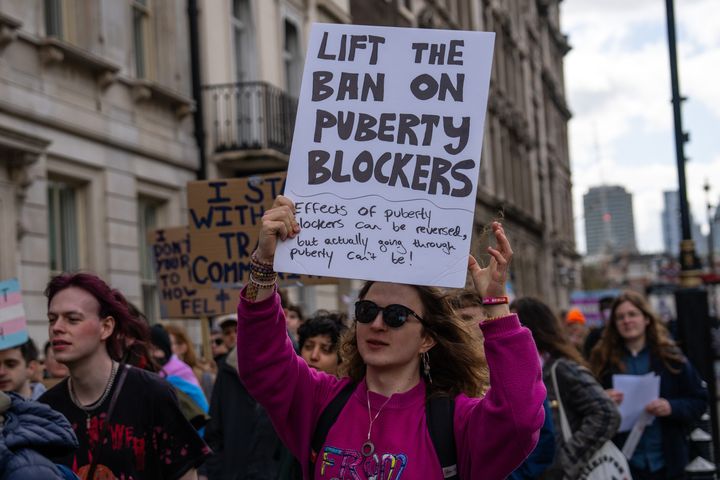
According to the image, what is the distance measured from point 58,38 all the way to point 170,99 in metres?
2.89

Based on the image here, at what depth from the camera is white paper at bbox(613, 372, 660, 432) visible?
6.98m

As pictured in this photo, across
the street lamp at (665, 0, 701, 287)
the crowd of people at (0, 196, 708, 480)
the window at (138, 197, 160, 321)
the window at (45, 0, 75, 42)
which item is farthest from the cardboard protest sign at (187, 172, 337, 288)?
the window at (138, 197, 160, 321)

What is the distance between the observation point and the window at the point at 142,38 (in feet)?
50.8

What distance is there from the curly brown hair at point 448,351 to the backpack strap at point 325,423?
175 mm

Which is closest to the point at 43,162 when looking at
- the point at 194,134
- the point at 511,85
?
the point at 194,134

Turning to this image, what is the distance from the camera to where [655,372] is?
719cm

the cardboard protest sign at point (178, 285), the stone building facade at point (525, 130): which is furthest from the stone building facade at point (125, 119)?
the stone building facade at point (525, 130)

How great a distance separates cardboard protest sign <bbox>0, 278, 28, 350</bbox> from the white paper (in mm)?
3669

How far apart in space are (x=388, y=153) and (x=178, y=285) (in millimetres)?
6149

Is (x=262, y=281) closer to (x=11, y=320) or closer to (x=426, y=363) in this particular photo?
(x=426, y=363)

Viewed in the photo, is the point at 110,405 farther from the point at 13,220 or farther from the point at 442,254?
the point at 13,220

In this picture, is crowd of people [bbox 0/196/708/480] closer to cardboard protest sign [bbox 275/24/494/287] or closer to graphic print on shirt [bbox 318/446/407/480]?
graphic print on shirt [bbox 318/446/407/480]

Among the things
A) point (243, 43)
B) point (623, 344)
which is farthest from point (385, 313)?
point (243, 43)

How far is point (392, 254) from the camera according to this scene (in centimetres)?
357
